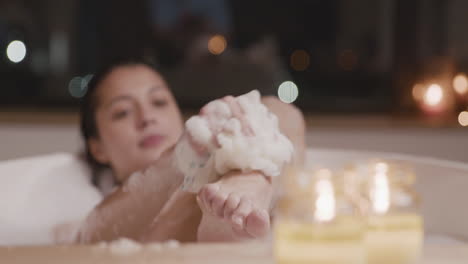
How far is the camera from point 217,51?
276 cm

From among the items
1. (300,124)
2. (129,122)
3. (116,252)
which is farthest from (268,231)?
(129,122)

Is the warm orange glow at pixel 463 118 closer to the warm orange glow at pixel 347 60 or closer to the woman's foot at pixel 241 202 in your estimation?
the warm orange glow at pixel 347 60

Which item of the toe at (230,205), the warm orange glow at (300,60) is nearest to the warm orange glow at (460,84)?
the warm orange glow at (300,60)

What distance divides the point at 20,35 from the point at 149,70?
1382 millimetres

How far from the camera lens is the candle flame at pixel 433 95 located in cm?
268

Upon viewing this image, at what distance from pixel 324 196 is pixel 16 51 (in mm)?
2487

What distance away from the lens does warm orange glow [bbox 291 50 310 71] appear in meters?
2.81

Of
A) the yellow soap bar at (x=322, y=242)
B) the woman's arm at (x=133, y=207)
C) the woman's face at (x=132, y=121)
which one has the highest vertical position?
the woman's face at (x=132, y=121)

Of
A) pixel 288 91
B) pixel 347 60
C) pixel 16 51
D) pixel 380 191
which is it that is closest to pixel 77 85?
pixel 16 51

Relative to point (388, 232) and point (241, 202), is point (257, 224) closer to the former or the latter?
point (241, 202)

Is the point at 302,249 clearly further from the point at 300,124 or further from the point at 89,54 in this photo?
the point at 89,54

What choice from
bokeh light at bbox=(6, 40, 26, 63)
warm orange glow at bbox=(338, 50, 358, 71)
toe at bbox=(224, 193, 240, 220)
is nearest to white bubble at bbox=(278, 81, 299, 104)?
warm orange glow at bbox=(338, 50, 358, 71)

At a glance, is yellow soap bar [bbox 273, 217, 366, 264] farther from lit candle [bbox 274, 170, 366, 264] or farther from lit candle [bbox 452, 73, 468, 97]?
lit candle [bbox 452, 73, 468, 97]

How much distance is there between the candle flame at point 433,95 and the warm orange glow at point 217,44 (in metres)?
0.85
